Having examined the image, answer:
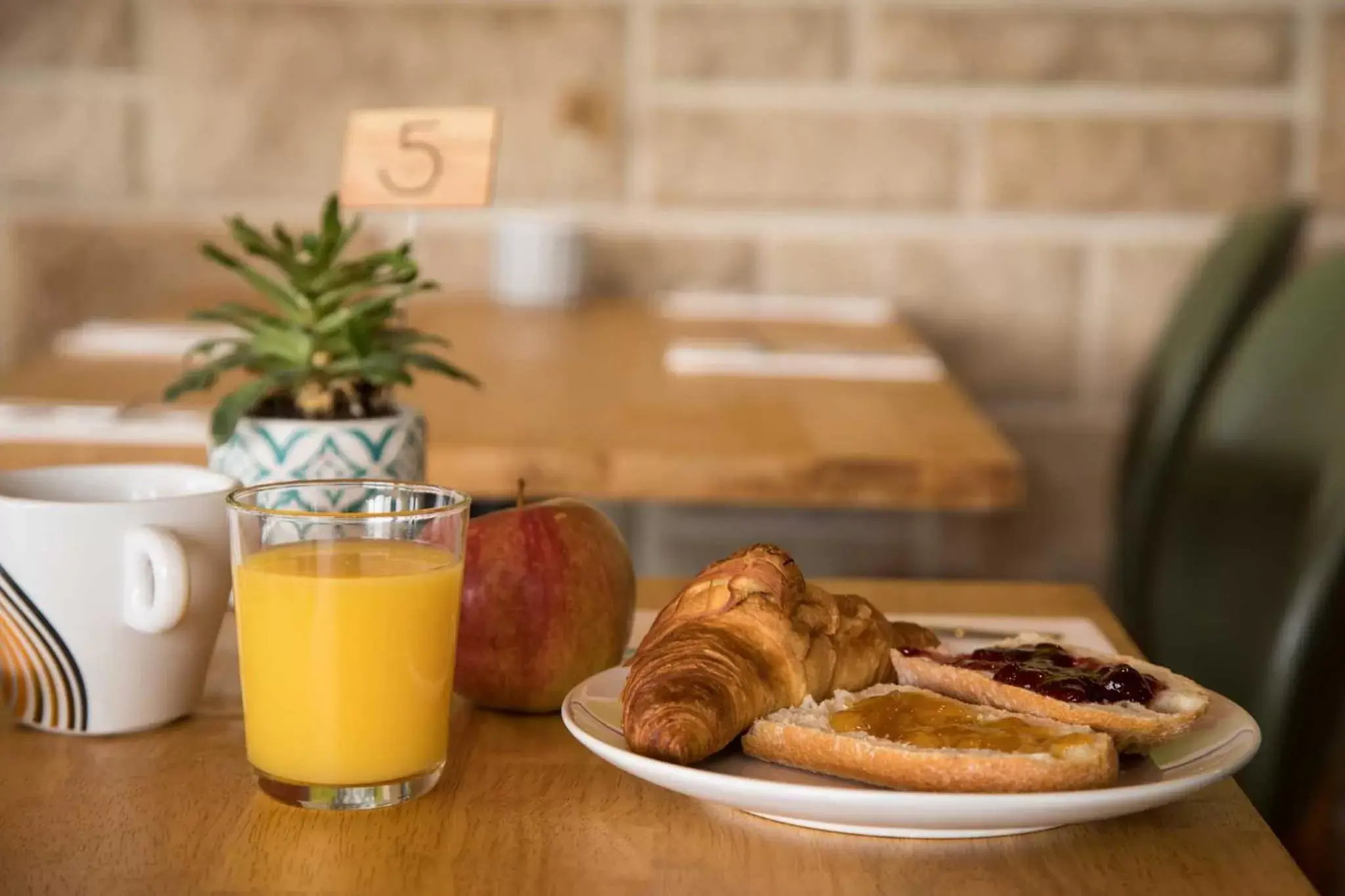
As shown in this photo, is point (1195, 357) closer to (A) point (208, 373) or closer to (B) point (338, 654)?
(A) point (208, 373)

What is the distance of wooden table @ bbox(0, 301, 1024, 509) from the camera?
121cm

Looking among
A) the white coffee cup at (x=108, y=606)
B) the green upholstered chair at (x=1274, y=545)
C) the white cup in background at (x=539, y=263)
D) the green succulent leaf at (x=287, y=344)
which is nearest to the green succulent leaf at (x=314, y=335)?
the green succulent leaf at (x=287, y=344)

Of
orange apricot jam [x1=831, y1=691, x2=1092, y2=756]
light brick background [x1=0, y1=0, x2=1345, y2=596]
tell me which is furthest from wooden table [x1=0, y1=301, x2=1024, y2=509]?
light brick background [x1=0, y1=0, x2=1345, y2=596]

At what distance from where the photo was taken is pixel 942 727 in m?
0.57

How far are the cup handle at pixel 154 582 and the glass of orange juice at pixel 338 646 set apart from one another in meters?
0.05

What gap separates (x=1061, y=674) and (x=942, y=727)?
0.06 m

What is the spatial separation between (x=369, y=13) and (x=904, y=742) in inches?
80.8

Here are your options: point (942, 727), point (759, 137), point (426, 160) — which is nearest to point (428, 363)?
point (426, 160)

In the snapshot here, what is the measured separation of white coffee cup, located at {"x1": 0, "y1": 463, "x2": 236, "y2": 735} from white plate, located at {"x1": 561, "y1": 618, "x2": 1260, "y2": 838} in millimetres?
161

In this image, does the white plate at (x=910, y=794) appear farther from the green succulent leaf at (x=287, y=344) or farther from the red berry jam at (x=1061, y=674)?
the green succulent leaf at (x=287, y=344)

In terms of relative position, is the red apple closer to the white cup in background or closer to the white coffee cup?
the white coffee cup

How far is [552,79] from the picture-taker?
2412 millimetres

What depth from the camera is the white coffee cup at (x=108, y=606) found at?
617 mm

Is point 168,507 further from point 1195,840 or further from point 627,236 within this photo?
point 627,236
